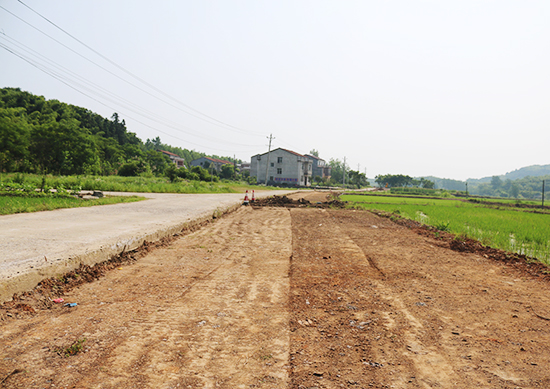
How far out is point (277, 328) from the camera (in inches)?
110

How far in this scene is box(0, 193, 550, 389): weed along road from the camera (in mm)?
2066

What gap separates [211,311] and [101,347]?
40.9 inches

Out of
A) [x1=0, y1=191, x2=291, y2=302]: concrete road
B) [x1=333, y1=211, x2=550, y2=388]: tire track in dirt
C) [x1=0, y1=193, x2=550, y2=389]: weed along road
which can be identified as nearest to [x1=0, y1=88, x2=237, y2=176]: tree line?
[x1=0, y1=191, x2=291, y2=302]: concrete road

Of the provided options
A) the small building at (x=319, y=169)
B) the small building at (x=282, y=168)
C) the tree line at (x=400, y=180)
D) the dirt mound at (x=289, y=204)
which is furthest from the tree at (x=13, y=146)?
the tree line at (x=400, y=180)

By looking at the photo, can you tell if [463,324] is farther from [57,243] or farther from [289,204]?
[289,204]

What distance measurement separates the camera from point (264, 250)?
633 centimetres

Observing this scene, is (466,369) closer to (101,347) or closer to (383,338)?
(383,338)

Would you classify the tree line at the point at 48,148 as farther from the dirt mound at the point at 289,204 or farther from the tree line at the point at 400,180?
the tree line at the point at 400,180

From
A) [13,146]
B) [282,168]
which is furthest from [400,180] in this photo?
[13,146]

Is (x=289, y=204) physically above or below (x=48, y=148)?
below

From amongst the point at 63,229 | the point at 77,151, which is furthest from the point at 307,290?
the point at 77,151

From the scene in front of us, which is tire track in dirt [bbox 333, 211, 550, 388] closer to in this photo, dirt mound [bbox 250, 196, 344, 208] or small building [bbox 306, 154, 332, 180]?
dirt mound [bbox 250, 196, 344, 208]

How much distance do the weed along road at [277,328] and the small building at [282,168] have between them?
62.9m

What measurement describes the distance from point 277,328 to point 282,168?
220 feet
